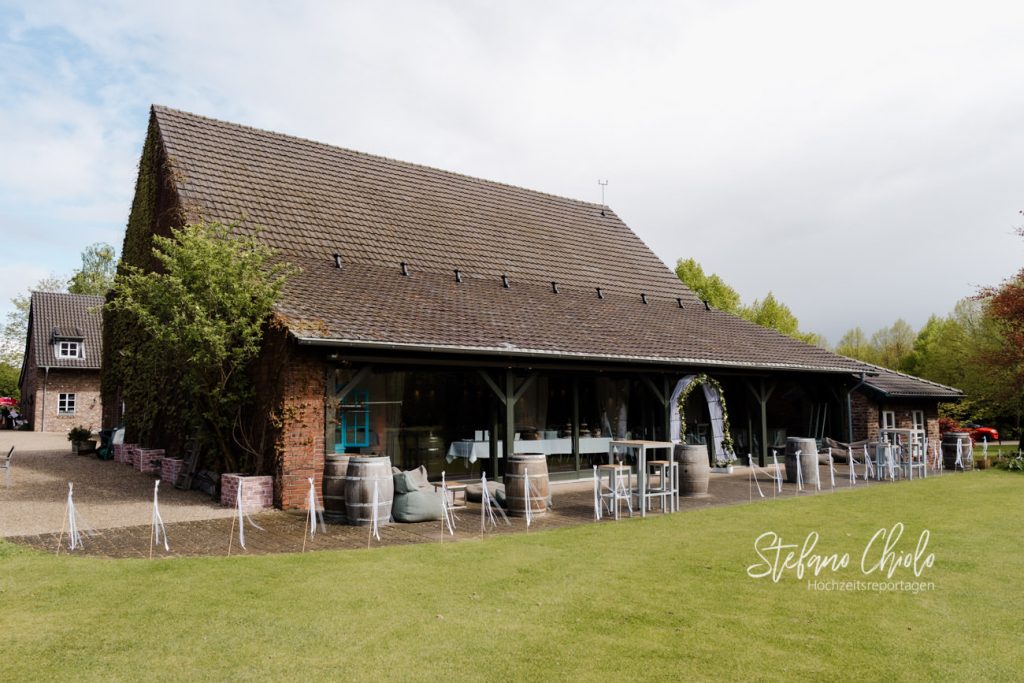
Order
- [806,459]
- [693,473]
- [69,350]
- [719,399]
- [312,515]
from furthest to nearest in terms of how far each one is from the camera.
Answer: [69,350] < [719,399] < [806,459] < [693,473] < [312,515]

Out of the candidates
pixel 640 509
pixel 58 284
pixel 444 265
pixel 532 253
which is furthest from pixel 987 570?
pixel 58 284

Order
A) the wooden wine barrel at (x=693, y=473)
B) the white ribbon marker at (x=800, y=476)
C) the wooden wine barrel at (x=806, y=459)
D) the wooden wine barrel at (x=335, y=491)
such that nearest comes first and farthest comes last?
the wooden wine barrel at (x=335, y=491), the wooden wine barrel at (x=693, y=473), the white ribbon marker at (x=800, y=476), the wooden wine barrel at (x=806, y=459)

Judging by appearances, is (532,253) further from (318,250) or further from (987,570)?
(987,570)

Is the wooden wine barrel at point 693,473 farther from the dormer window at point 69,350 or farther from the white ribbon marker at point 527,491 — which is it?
the dormer window at point 69,350

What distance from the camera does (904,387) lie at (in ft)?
68.6

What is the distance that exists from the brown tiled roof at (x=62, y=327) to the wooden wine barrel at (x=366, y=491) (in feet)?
104

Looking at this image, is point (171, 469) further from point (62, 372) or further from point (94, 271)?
point (94, 271)

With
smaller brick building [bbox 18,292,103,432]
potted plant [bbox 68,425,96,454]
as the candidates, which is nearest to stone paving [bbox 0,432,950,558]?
potted plant [bbox 68,425,96,454]

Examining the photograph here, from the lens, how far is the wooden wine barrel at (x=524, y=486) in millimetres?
10281

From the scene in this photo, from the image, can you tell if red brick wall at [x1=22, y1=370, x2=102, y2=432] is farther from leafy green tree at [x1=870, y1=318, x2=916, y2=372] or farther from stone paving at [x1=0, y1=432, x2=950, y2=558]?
leafy green tree at [x1=870, y1=318, x2=916, y2=372]

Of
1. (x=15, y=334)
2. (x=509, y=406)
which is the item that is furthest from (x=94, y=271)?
(x=509, y=406)

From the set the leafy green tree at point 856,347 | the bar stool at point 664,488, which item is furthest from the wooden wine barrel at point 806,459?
the leafy green tree at point 856,347

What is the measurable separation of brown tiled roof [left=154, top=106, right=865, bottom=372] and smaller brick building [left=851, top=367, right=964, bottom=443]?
1558mm

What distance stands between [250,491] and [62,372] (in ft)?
102
